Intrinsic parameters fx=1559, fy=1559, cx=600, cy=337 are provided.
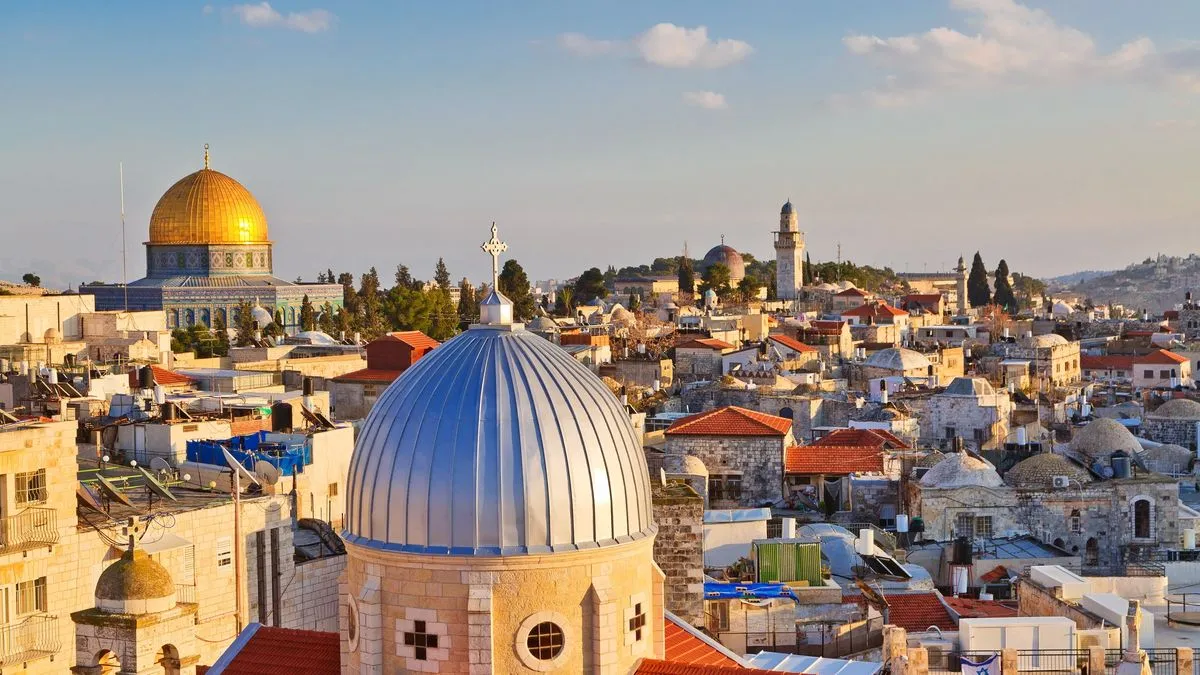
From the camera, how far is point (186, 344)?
201 feet

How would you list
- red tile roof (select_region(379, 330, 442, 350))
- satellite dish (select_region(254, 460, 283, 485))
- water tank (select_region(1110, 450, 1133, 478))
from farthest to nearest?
red tile roof (select_region(379, 330, 442, 350)) < water tank (select_region(1110, 450, 1133, 478)) < satellite dish (select_region(254, 460, 283, 485))

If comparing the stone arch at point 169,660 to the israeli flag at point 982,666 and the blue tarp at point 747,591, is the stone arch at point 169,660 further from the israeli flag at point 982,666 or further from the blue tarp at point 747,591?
the israeli flag at point 982,666

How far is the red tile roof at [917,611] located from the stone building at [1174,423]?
22.9 meters

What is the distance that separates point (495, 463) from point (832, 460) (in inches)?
869

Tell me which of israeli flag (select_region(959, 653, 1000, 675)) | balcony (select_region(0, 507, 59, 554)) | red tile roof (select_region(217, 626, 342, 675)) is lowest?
israeli flag (select_region(959, 653, 1000, 675))

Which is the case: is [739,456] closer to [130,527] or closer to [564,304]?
[130,527]

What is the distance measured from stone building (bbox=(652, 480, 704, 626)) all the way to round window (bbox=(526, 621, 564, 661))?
574cm

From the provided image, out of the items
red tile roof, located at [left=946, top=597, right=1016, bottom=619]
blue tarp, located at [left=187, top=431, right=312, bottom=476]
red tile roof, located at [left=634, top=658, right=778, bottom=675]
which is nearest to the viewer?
red tile roof, located at [left=634, top=658, right=778, bottom=675]

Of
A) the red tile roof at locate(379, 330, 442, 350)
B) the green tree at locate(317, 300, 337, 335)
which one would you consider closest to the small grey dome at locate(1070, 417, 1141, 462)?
the red tile roof at locate(379, 330, 442, 350)

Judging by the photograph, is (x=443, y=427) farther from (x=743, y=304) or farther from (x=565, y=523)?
(x=743, y=304)

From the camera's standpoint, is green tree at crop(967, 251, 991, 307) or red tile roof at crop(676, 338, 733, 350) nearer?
red tile roof at crop(676, 338, 733, 350)

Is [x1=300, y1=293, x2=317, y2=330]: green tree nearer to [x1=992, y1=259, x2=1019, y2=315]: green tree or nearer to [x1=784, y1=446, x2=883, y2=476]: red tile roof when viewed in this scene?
[x1=784, y1=446, x2=883, y2=476]: red tile roof

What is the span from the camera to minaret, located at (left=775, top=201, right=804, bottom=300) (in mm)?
101594

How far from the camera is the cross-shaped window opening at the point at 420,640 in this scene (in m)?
11.4
